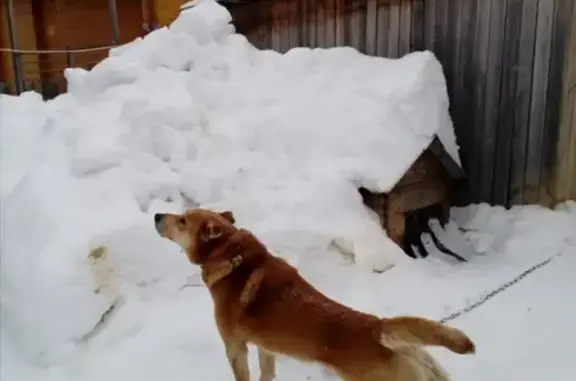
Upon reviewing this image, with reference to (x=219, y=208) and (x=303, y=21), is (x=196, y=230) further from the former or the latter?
(x=303, y=21)

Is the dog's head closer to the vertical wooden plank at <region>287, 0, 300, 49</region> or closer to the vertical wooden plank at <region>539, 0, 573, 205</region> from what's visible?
the vertical wooden plank at <region>539, 0, 573, 205</region>

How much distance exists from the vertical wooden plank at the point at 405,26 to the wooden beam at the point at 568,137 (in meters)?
1.50

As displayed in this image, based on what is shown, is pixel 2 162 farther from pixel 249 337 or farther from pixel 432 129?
pixel 432 129

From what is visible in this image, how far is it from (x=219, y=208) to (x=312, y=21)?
323cm

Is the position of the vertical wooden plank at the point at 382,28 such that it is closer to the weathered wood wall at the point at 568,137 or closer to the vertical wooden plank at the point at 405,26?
the vertical wooden plank at the point at 405,26

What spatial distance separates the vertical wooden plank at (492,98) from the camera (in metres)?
5.09

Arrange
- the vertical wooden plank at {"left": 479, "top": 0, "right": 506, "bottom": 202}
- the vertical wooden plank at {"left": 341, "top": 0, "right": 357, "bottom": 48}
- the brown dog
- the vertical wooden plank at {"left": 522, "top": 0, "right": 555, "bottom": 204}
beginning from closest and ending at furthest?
the brown dog → the vertical wooden plank at {"left": 522, "top": 0, "right": 555, "bottom": 204} → the vertical wooden plank at {"left": 479, "top": 0, "right": 506, "bottom": 202} → the vertical wooden plank at {"left": 341, "top": 0, "right": 357, "bottom": 48}

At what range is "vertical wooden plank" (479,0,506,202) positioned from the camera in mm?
5094

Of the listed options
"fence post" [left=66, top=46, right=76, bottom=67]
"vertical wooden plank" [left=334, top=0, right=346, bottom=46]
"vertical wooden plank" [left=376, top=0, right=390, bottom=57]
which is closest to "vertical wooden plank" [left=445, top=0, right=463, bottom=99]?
"vertical wooden plank" [left=376, top=0, right=390, bottom=57]

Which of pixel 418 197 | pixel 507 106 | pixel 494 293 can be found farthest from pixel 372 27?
pixel 494 293

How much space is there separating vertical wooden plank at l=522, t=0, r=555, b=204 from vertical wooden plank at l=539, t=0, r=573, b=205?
3 centimetres

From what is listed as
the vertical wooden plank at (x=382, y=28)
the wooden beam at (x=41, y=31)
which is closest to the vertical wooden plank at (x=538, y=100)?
the vertical wooden plank at (x=382, y=28)

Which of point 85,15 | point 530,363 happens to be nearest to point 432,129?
point 530,363

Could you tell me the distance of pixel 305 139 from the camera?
193 inches
